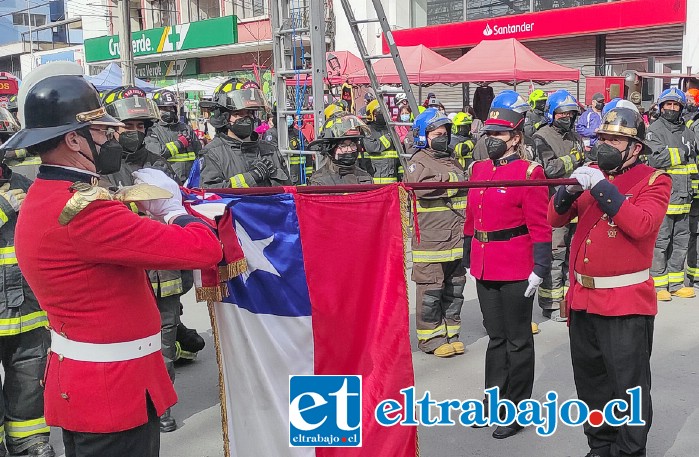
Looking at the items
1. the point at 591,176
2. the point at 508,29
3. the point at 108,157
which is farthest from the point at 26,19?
the point at 591,176

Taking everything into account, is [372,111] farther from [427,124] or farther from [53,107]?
[53,107]

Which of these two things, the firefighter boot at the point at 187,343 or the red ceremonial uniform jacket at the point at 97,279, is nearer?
the red ceremonial uniform jacket at the point at 97,279

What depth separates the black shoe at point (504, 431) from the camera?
4.60m

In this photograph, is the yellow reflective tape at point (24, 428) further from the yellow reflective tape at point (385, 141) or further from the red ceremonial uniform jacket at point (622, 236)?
the yellow reflective tape at point (385, 141)

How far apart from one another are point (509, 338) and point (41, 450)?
3.05m

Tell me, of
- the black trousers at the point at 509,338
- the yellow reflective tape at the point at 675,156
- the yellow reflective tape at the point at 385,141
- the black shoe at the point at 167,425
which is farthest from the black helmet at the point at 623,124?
the yellow reflective tape at the point at 385,141

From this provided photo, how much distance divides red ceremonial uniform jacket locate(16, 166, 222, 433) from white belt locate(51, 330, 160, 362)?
20 millimetres

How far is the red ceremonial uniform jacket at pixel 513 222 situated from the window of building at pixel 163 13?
95.4 ft

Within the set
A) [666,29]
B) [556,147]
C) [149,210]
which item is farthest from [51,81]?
[666,29]

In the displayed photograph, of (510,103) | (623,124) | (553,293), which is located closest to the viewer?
(623,124)

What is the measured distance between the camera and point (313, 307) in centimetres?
345

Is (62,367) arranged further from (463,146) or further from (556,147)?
(463,146)

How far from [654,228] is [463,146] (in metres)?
5.52

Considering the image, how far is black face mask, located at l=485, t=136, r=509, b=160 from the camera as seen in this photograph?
15.0ft
